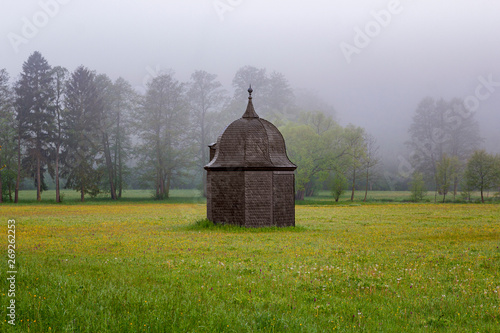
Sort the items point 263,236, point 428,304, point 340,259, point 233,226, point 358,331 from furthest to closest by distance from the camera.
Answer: point 233,226 → point 263,236 → point 340,259 → point 428,304 → point 358,331

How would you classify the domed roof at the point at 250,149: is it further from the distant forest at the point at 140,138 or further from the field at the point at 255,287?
the distant forest at the point at 140,138

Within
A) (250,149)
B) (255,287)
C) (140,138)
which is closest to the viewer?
(255,287)

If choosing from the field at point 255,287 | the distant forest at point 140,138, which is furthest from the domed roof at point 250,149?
the distant forest at point 140,138

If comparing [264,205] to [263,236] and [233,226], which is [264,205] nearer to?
[233,226]

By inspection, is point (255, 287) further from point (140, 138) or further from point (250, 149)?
point (140, 138)

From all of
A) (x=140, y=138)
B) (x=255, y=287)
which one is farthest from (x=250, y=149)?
(x=140, y=138)

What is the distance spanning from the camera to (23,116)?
56781 millimetres

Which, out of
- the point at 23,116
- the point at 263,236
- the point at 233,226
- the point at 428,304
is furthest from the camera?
the point at 23,116

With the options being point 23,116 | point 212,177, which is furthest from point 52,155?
point 212,177

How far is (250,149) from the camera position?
1019 inches

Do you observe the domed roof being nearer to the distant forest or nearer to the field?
the field

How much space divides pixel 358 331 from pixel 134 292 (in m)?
4.75

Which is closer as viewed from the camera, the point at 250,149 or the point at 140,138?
the point at 250,149

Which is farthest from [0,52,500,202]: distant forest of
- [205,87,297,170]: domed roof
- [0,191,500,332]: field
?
[0,191,500,332]: field
